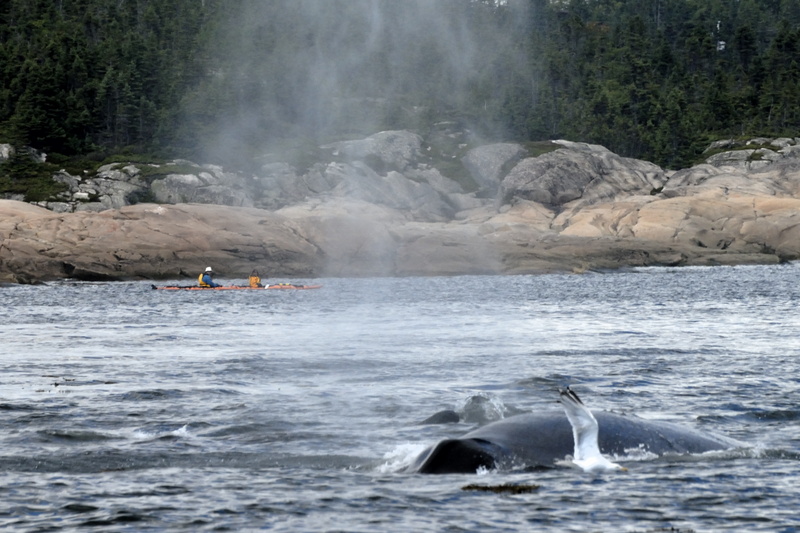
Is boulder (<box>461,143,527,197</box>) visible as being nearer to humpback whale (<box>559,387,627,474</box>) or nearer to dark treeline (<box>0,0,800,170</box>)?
dark treeline (<box>0,0,800,170</box>)

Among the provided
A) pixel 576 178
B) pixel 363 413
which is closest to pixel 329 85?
pixel 363 413

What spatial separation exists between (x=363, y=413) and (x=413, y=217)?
76854 mm

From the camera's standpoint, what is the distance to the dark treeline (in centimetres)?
6844

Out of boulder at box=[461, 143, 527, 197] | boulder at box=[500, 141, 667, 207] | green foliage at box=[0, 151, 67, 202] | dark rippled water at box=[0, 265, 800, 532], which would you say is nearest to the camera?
dark rippled water at box=[0, 265, 800, 532]

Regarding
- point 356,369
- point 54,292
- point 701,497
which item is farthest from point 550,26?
point 701,497

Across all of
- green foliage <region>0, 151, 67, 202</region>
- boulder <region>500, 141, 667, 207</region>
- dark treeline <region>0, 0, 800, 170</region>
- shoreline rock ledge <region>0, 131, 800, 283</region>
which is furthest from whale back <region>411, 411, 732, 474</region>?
boulder <region>500, 141, 667, 207</region>

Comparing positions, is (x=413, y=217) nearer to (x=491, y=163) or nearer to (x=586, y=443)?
(x=491, y=163)

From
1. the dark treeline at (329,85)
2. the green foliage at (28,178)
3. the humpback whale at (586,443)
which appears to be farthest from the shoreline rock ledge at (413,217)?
the humpback whale at (586,443)

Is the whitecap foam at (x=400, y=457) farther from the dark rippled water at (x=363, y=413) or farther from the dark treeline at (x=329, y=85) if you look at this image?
the dark treeline at (x=329, y=85)

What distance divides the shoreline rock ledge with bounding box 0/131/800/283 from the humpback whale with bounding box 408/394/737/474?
205 feet

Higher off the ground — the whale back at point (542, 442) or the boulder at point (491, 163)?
the boulder at point (491, 163)

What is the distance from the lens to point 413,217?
3634 inches

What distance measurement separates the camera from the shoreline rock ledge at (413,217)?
72.4 meters

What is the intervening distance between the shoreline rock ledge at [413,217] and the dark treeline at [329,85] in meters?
5.56
